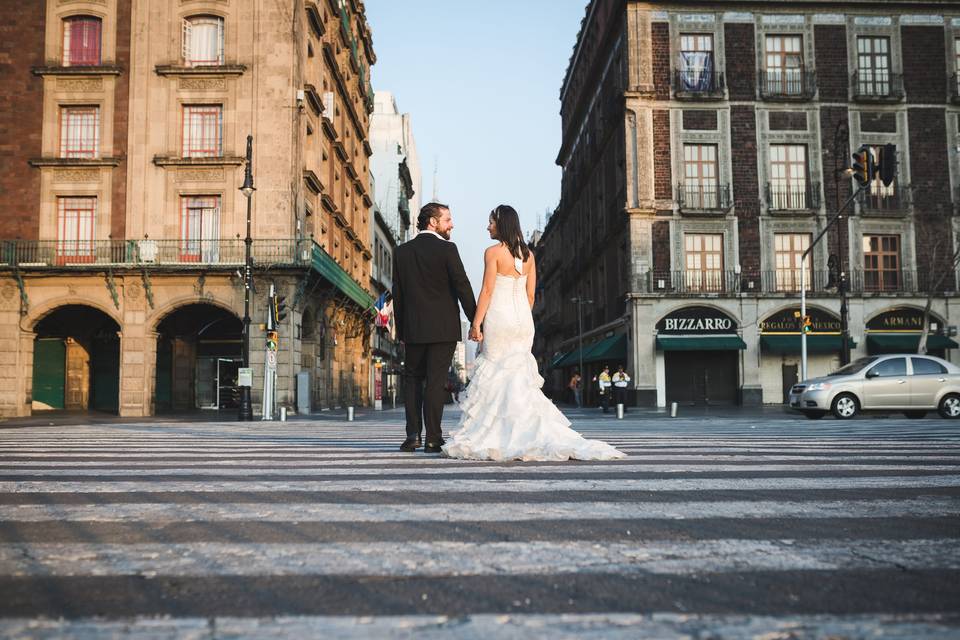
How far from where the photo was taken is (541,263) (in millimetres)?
82750

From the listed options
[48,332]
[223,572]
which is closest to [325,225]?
[48,332]

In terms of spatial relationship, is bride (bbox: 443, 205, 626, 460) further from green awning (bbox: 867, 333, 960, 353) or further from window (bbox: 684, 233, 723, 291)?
green awning (bbox: 867, 333, 960, 353)

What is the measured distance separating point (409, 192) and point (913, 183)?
182 ft

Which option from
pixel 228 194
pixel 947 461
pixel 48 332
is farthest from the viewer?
pixel 48 332

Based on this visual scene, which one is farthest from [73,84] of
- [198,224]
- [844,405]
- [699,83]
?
[844,405]

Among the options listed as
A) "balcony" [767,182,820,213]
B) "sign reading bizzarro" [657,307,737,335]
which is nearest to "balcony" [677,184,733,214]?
"balcony" [767,182,820,213]

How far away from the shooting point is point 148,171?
28188 millimetres

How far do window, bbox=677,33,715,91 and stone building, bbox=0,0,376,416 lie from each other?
16.0 m

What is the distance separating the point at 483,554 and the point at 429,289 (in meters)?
4.49

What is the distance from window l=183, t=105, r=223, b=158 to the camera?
2850 centimetres

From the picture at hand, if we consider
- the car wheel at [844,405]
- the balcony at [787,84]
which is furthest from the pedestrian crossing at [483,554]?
the balcony at [787,84]

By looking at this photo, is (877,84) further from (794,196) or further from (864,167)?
(864,167)

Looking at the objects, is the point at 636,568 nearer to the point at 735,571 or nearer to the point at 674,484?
the point at 735,571

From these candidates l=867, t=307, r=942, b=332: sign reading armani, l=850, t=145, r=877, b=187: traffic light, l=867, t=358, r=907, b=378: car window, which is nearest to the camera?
→ l=850, t=145, r=877, b=187: traffic light
